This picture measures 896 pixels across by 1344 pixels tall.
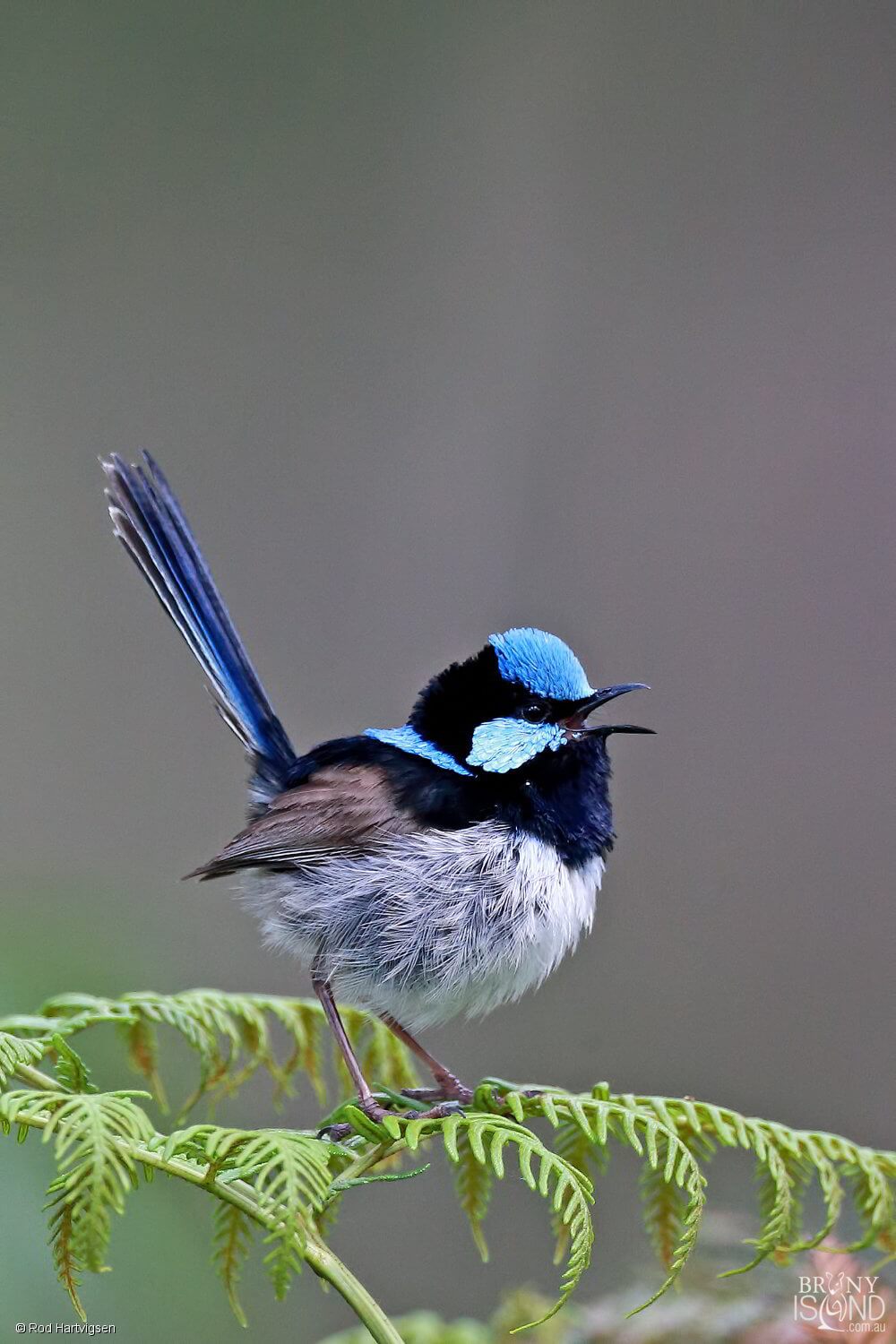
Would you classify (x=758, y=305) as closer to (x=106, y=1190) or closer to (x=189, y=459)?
(x=189, y=459)

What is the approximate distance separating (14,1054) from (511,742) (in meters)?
1.25

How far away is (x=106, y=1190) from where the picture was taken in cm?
130

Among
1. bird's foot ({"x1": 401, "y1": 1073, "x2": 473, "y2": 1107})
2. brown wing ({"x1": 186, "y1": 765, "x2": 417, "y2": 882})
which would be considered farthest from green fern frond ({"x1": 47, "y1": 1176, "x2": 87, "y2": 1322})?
brown wing ({"x1": 186, "y1": 765, "x2": 417, "y2": 882})

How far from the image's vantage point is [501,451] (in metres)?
6.45

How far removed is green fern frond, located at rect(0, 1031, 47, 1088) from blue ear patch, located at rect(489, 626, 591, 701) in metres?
1.23

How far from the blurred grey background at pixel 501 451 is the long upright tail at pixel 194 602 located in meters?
1.75

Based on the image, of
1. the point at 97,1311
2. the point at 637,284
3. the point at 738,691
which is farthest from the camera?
the point at 637,284

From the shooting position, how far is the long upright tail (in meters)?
2.66

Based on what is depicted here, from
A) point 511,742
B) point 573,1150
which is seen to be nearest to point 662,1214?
point 573,1150

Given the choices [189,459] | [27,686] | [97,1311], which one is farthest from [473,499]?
[97,1311]

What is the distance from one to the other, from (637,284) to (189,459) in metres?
2.30

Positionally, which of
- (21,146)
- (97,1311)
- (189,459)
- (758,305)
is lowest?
(97,1311)

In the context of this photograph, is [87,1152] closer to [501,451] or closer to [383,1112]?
[383,1112]

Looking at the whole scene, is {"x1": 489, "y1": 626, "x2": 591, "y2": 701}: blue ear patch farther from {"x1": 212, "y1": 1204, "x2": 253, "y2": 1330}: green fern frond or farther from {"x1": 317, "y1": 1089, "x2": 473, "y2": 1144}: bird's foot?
{"x1": 212, "y1": 1204, "x2": 253, "y2": 1330}: green fern frond
